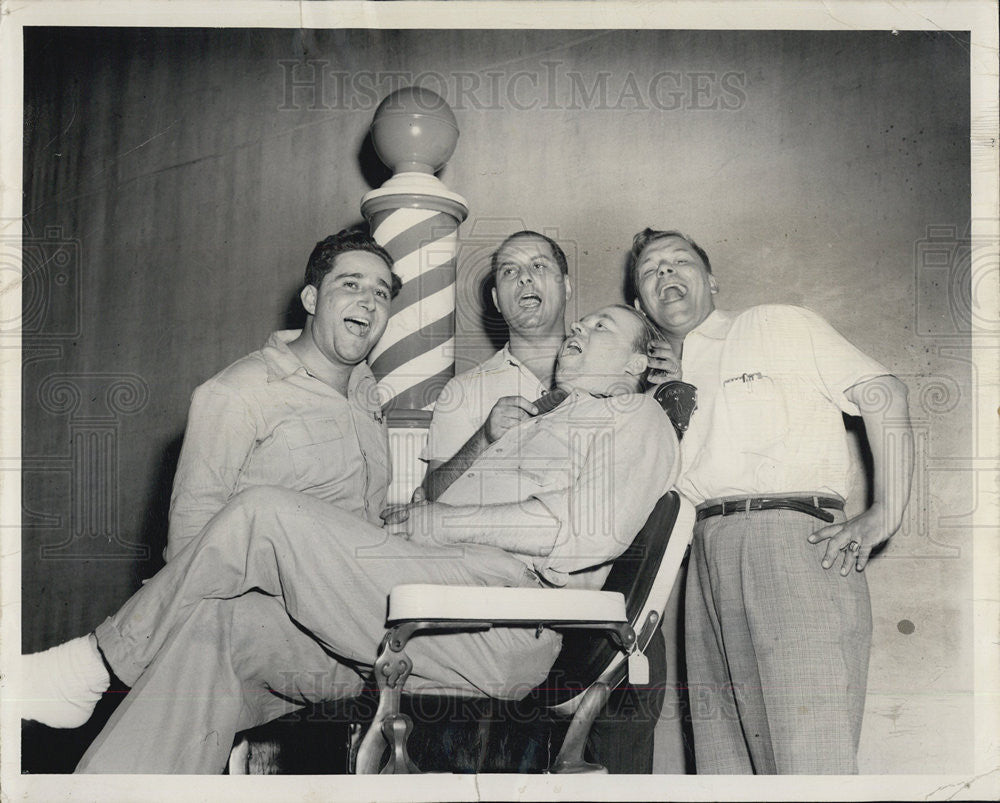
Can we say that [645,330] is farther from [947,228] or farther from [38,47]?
[38,47]

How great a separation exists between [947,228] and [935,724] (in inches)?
54.8

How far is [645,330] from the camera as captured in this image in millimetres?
3109

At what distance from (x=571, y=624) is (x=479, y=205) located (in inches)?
63.6

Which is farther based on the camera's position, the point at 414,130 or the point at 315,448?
the point at 414,130

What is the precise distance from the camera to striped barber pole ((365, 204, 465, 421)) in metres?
3.30

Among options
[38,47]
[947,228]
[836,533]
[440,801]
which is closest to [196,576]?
[440,801]

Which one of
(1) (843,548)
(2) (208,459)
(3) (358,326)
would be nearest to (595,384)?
(3) (358,326)

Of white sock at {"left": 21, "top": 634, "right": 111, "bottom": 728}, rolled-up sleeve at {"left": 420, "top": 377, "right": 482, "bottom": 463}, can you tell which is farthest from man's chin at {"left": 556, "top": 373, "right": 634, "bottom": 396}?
white sock at {"left": 21, "top": 634, "right": 111, "bottom": 728}

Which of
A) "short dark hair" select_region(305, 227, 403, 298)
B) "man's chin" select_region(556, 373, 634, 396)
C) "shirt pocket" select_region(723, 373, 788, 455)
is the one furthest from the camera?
"short dark hair" select_region(305, 227, 403, 298)

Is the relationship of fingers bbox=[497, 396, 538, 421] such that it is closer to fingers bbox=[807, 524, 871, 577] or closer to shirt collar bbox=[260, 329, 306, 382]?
shirt collar bbox=[260, 329, 306, 382]

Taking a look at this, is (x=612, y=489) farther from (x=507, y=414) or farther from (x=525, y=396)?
(x=525, y=396)

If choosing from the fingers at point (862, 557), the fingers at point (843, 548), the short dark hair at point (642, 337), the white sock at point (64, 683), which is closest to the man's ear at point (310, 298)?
the short dark hair at point (642, 337)

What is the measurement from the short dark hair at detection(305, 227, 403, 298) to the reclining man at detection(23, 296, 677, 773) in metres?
0.73

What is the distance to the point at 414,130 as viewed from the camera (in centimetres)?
341
